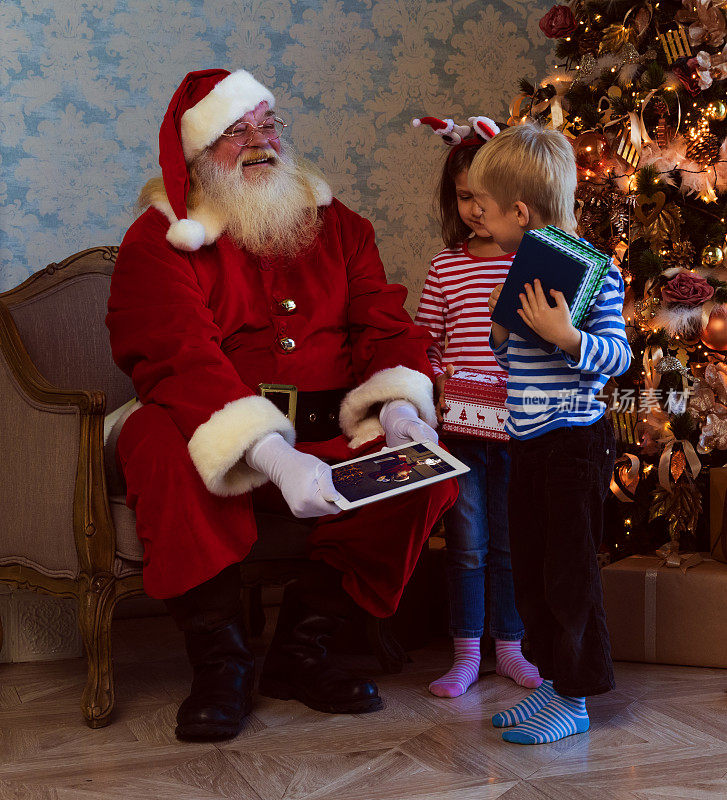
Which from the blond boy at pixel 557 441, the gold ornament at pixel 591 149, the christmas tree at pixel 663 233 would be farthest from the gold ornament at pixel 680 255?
the blond boy at pixel 557 441

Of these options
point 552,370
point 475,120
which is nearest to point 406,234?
point 475,120

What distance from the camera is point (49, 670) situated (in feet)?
8.18

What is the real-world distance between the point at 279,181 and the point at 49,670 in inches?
57.0

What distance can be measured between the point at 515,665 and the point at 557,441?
0.72 metres

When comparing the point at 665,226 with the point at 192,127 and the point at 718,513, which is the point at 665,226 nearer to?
the point at 718,513

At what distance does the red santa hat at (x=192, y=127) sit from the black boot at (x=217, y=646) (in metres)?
0.83

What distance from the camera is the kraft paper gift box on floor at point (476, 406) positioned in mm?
2217

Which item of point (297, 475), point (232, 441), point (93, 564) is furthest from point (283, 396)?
point (93, 564)

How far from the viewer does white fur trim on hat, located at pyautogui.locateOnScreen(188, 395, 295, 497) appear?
1.88 meters

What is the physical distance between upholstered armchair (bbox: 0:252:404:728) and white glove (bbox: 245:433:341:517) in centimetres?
33

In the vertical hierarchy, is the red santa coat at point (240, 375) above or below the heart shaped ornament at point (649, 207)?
below

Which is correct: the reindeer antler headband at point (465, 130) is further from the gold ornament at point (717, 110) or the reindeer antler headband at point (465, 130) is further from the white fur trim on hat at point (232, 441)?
the white fur trim on hat at point (232, 441)

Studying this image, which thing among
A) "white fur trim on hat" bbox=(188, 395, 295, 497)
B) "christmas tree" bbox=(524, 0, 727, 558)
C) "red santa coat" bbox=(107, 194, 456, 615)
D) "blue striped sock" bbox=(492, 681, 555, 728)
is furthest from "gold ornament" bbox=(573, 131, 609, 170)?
"blue striped sock" bbox=(492, 681, 555, 728)

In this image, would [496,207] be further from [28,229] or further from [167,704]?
[28,229]
